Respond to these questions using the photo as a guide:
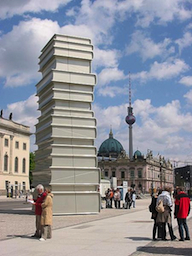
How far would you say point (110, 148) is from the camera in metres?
189

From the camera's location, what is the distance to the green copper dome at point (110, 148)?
615 ft

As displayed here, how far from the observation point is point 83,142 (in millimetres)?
25047

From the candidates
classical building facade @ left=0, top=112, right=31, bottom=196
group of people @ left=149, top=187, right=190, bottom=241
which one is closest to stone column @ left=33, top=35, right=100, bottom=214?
group of people @ left=149, top=187, right=190, bottom=241

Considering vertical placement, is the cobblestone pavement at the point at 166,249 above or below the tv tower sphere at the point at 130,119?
below

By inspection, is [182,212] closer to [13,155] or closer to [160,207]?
[160,207]

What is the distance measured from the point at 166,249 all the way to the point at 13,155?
7174 centimetres

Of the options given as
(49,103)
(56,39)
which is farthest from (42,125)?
(56,39)

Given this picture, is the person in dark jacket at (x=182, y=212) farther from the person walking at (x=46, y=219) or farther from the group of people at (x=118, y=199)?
the group of people at (x=118, y=199)

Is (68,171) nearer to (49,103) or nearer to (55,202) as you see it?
(55,202)

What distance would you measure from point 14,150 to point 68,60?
5757 centimetres

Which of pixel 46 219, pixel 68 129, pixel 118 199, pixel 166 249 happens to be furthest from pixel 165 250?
pixel 118 199

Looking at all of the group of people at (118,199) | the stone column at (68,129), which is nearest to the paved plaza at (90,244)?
the stone column at (68,129)

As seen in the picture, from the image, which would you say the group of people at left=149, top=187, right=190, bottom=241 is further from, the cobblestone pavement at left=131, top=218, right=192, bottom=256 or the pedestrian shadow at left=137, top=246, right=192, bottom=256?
the pedestrian shadow at left=137, top=246, right=192, bottom=256

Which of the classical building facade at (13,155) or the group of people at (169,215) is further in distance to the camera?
the classical building facade at (13,155)
